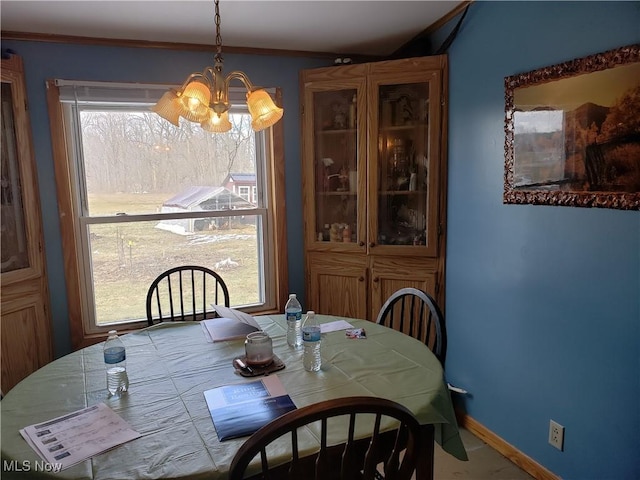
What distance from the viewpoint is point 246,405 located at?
1.33 metres

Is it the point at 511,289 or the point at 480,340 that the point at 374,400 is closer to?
the point at 511,289

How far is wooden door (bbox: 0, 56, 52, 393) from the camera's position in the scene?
7.71 feet

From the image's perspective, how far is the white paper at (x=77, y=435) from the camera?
1.11 m

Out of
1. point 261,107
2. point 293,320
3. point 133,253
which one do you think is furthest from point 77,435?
point 133,253

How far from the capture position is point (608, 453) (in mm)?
1765

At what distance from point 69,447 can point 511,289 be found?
6.34 feet

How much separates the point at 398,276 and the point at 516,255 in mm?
826

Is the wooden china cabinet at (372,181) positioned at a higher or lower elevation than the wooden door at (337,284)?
higher

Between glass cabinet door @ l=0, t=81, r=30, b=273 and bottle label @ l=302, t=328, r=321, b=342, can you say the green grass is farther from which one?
bottle label @ l=302, t=328, r=321, b=342

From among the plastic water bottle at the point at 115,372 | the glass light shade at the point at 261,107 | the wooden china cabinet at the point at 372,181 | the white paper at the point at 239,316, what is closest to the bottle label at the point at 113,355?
the plastic water bottle at the point at 115,372

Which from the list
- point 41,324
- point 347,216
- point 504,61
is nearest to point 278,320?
point 347,216

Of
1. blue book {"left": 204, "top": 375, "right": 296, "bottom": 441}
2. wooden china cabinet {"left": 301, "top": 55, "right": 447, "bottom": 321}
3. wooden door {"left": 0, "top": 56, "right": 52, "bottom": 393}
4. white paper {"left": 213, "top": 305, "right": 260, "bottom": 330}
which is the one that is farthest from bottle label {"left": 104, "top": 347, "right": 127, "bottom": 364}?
wooden china cabinet {"left": 301, "top": 55, "right": 447, "bottom": 321}

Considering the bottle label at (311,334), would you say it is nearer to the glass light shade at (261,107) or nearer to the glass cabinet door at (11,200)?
the glass light shade at (261,107)

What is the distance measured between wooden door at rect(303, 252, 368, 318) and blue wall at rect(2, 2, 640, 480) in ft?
0.83
